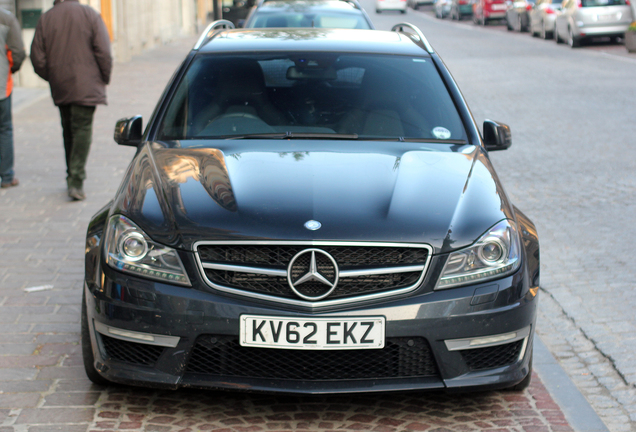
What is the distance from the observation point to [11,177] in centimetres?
843

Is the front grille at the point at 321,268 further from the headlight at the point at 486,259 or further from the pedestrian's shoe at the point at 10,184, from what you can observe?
the pedestrian's shoe at the point at 10,184

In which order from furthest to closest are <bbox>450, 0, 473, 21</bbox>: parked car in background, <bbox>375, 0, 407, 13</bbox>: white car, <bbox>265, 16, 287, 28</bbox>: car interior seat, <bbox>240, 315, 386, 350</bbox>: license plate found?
<bbox>375, 0, 407, 13</bbox>: white car, <bbox>450, 0, 473, 21</bbox>: parked car in background, <bbox>265, 16, 287, 28</bbox>: car interior seat, <bbox>240, 315, 386, 350</bbox>: license plate

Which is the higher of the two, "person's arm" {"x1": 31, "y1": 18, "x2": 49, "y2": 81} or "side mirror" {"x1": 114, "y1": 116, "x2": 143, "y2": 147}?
"side mirror" {"x1": 114, "y1": 116, "x2": 143, "y2": 147}

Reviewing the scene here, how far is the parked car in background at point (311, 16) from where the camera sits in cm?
1162

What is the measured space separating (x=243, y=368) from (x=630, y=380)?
6.28ft

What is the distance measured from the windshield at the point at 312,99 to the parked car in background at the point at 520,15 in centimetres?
3155

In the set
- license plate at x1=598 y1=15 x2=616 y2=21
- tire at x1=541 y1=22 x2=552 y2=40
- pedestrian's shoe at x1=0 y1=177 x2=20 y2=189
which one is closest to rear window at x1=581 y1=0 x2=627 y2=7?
license plate at x1=598 y1=15 x2=616 y2=21

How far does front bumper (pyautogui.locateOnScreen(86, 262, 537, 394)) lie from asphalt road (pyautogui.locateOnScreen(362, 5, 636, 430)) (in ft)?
2.46

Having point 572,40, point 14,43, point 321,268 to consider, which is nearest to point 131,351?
point 321,268

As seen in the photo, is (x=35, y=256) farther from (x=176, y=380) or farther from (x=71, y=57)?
(x=176, y=380)

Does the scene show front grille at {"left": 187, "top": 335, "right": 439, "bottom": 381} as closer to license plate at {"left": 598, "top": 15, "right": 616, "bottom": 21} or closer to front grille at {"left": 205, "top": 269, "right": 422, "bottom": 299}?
front grille at {"left": 205, "top": 269, "right": 422, "bottom": 299}

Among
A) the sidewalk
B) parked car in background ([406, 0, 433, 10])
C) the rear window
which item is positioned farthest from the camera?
parked car in background ([406, 0, 433, 10])

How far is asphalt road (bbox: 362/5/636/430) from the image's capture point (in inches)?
178

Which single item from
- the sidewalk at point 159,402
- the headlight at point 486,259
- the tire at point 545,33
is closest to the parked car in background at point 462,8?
the tire at point 545,33
